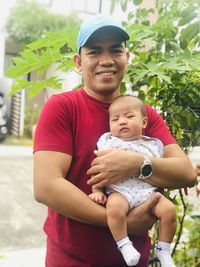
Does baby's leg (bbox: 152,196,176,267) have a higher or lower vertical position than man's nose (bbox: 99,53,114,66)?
lower

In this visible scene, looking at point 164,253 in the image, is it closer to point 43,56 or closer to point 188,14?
point 43,56

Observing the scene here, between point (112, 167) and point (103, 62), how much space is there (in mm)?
410

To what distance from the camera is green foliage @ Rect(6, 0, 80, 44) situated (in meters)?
13.6

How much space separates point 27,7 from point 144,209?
13.6 m

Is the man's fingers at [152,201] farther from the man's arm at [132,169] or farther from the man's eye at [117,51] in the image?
the man's eye at [117,51]

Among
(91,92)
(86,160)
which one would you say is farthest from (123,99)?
(86,160)

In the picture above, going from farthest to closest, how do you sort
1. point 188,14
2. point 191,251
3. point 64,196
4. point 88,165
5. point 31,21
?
point 31,21 → point 191,251 → point 188,14 → point 88,165 → point 64,196

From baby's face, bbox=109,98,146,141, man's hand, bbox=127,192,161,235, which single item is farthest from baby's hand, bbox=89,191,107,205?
baby's face, bbox=109,98,146,141

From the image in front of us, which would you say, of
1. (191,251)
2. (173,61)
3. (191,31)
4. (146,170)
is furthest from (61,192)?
(191,251)

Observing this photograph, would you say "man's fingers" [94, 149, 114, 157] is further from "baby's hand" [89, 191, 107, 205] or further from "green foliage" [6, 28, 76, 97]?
"green foliage" [6, 28, 76, 97]

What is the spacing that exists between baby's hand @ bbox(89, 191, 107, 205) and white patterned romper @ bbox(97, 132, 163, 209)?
2.7 inches

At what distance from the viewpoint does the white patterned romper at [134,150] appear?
1467 millimetres

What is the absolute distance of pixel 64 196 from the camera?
53.7 inches

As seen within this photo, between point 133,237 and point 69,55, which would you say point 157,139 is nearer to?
point 133,237
